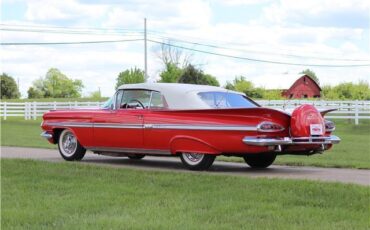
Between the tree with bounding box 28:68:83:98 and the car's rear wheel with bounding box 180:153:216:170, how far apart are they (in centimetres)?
10800

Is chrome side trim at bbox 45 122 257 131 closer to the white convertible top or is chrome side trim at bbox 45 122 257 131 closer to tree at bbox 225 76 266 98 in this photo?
the white convertible top

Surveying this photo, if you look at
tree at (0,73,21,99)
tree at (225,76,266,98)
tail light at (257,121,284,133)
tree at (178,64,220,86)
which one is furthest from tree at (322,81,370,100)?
tail light at (257,121,284,133)

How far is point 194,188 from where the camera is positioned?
901 centimetres

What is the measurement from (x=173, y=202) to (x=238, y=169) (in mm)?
4562

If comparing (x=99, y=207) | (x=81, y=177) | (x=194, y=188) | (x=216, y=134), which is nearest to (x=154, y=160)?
(x=216, y=134)

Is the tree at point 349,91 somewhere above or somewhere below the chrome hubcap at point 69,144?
above

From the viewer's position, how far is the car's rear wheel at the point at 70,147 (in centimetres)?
1380

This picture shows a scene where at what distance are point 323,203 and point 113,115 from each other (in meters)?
6.11

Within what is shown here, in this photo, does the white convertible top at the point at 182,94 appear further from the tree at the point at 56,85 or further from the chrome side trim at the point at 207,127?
the tree at the point at 56,85

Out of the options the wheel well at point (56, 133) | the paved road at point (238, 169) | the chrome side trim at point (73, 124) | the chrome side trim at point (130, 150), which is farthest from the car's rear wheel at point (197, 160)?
the wheel well at point (56, 133)

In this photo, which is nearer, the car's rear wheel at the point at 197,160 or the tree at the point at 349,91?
the car's rear wheel at the point at 197,160

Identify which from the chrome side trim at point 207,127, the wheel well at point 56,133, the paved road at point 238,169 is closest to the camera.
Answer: the paved road at point 238,169

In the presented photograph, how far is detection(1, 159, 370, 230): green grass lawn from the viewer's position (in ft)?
22.1

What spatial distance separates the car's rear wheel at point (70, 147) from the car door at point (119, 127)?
0.65m
